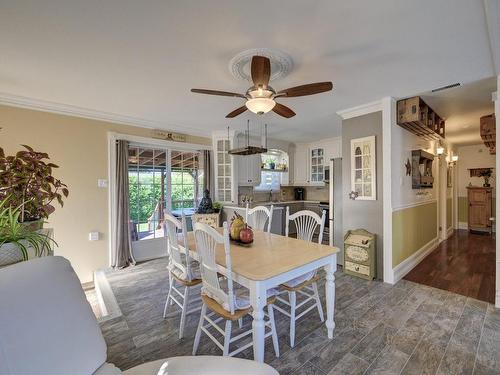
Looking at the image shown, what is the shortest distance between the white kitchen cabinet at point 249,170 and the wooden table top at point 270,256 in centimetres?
280

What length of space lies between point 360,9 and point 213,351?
2687mm

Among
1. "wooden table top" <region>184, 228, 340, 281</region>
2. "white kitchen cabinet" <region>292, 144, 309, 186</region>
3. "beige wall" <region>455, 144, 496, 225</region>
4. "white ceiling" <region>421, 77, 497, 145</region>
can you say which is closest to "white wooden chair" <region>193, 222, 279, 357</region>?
"wooden table top" <region>184, 228, 340, 281</region>

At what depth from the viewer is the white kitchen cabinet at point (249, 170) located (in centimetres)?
506

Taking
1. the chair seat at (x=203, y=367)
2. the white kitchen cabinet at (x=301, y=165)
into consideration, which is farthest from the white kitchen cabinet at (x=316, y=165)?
the chair seat at (x=203, y=367)

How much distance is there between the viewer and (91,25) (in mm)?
1667

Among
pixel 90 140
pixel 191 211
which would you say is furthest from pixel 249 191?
pixel 90 140

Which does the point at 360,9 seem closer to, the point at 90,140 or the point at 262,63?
the point at 262,63

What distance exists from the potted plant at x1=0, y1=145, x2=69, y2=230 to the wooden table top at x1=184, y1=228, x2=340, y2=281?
111 cm

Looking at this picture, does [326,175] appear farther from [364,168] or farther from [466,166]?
[466,166]

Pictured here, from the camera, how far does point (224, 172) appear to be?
4.86 m

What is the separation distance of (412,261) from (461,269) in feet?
2.31

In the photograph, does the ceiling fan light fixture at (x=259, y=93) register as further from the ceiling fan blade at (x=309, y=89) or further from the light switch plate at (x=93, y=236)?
the light switch plate at (x=93, y=236)

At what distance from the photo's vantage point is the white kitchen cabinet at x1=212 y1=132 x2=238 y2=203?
4.82 metres

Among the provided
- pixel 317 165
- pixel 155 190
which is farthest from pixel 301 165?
pixel 155 190
